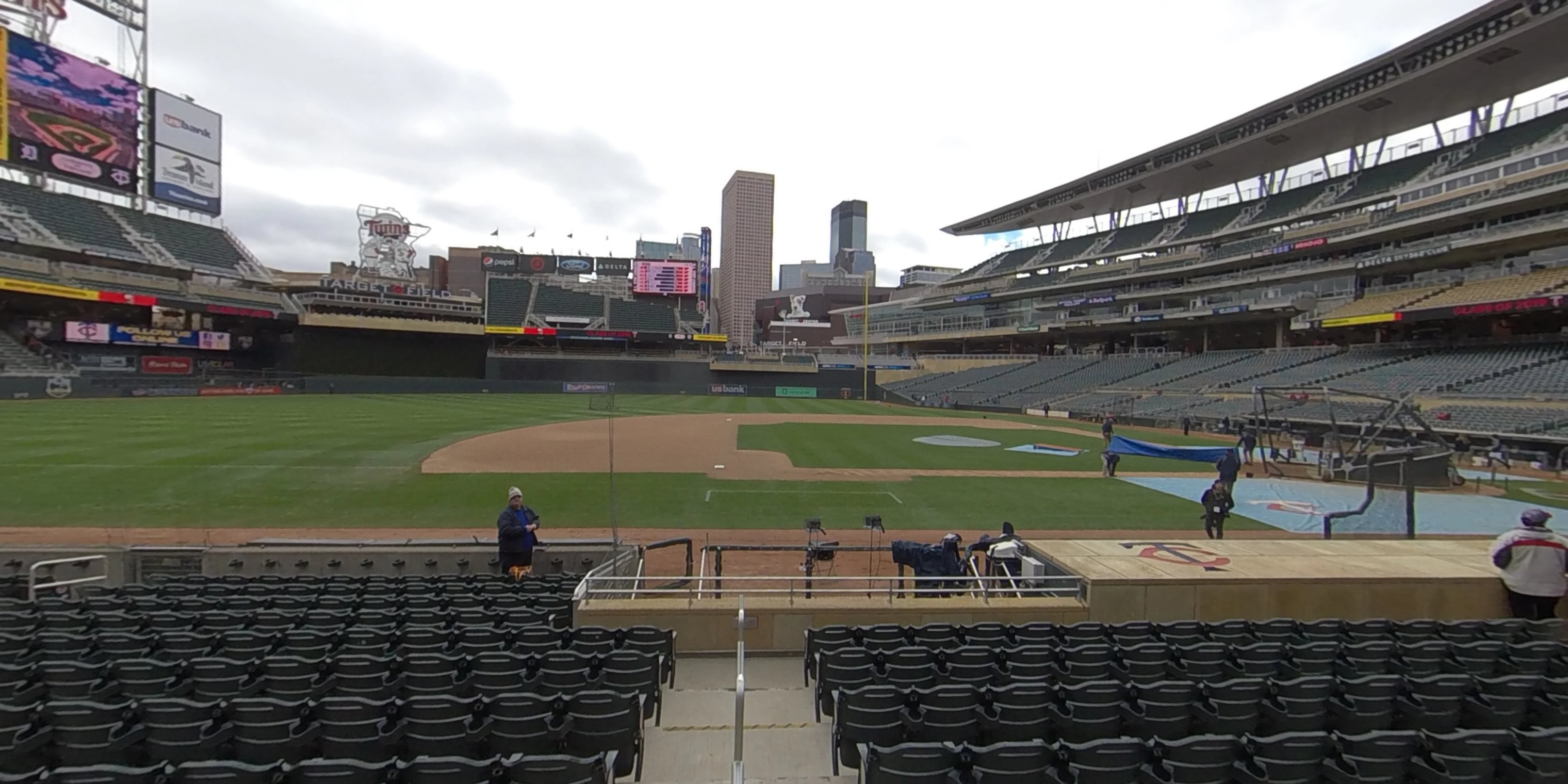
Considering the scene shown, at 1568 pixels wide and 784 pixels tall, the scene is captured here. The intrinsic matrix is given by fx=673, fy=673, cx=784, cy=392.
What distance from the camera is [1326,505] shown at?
18750 mm

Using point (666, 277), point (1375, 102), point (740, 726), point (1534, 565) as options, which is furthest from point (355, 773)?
point (666, 277)

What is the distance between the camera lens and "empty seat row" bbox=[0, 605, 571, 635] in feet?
21.5

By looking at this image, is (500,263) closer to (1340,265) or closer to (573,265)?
(573,265)

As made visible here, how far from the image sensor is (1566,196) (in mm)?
32938

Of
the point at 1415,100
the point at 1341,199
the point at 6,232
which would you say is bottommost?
the point at 6,232

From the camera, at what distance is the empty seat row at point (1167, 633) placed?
636cm

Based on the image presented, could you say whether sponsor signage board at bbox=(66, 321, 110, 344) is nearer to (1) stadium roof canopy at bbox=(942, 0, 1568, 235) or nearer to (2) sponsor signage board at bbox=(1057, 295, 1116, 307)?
(2) sponsor signage board at bbox=(1057, 295, 1116, 307)

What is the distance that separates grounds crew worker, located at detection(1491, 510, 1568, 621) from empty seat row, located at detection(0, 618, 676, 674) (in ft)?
29.4

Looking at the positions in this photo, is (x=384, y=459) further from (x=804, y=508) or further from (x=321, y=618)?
(x=321, y=618)

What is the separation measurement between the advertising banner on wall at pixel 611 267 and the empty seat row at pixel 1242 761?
86.9 metres

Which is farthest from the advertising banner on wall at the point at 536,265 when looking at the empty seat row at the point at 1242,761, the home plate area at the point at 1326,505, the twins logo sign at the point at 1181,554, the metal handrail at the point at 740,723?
the empty seat row at the point at 1242,761

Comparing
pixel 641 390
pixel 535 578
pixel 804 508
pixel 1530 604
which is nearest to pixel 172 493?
pixel 535 578

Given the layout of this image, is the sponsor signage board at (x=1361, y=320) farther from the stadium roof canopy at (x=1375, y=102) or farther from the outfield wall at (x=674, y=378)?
the outfield wall at (x=674, y=378)

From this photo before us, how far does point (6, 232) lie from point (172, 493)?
48343 millimetres
